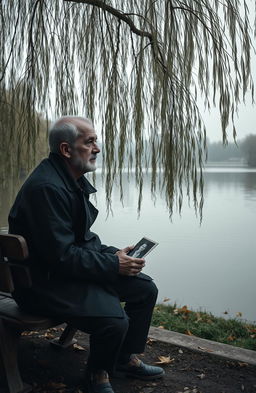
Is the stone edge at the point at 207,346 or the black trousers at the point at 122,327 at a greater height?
the black trousers at the point at 122,327

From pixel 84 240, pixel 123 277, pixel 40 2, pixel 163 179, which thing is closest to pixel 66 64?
pixel 40 2

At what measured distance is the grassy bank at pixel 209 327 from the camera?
3.13 meters

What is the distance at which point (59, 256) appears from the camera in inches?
74.0

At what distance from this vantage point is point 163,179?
8.14ft

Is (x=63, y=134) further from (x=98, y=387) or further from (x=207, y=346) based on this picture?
(x=207, y=346)

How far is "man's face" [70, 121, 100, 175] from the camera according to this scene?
2.13 m

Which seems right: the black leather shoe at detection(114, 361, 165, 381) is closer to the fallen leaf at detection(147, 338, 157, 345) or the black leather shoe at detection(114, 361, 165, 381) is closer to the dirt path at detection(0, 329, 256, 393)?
the dirt path at detection(0, 329, 256, 393)

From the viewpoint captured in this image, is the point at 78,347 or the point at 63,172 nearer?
the point at 63,172

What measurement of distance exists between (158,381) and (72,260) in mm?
880

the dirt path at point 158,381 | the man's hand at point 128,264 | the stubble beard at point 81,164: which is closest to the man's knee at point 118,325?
the man's hand at point 128,264

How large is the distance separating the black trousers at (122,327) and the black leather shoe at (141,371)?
6cm

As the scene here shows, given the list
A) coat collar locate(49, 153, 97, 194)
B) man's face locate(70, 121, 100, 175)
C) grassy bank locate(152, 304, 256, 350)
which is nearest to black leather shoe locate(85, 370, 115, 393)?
coat collar locate(49, 153, 97, 194)

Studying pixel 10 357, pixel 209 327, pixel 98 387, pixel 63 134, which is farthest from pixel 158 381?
pixel 63 134

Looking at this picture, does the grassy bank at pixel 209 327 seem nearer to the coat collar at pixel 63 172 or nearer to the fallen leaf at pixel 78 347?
the fallen leaf at pixel 78 347
